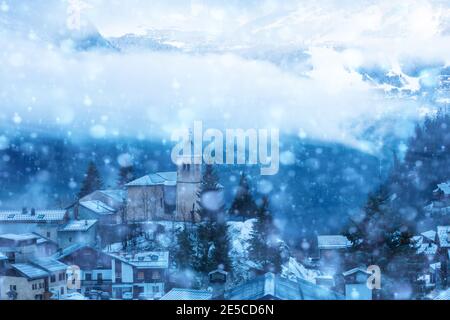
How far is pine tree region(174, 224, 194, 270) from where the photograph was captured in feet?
20.6

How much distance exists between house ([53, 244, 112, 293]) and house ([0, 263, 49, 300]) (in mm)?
246

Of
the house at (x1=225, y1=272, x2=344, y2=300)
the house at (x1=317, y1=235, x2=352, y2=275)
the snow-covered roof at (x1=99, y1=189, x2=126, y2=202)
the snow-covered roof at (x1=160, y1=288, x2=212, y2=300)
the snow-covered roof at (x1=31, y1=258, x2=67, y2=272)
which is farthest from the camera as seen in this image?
the snow-covered roof at (x1=99, y1=189, x2=126, y2=202)

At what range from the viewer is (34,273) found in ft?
20.2

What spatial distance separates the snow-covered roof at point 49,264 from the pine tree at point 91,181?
66cm

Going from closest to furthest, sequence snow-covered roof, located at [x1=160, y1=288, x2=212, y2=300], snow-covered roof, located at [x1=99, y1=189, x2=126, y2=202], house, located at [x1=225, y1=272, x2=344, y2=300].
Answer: house, located at [x1=225, y1=272, x2=344, y2=300], snow-covered roof, located at [x1=160, y1=288, x2=212, y2=300], snow-covered roof, located at [x1=99, y1=189, x2=126, y2=202]

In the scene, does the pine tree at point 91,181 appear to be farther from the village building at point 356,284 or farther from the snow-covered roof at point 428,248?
the snow-covered roof at point 428,248

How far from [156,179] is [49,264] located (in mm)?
1277

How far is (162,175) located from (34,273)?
1503 mm

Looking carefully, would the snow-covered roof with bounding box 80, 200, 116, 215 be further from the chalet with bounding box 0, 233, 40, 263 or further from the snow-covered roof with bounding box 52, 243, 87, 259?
the chalet with bounding box 0, 233, 40, 263

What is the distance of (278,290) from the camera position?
5887 millimetres

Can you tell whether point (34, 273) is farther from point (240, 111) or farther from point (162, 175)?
point (240, 111)

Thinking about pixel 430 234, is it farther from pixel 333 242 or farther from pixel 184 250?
pixel 184 250

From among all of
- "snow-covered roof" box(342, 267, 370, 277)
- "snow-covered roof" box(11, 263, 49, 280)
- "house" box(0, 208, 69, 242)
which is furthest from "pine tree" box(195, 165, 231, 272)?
"snow-covered roof" box(11, 263, 49, 280)
